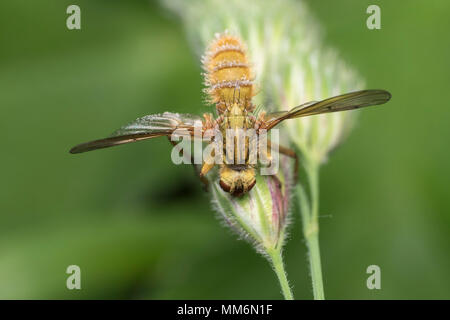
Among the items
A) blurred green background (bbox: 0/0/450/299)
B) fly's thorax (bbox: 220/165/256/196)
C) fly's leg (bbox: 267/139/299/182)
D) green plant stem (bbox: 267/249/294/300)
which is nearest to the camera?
green plant stem (bbox: 267/249/294/300)

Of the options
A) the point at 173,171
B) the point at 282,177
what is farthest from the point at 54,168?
the point at 282,177

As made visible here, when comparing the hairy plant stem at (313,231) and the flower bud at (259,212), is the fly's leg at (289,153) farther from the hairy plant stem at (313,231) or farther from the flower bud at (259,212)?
the flower bud at (259,212)

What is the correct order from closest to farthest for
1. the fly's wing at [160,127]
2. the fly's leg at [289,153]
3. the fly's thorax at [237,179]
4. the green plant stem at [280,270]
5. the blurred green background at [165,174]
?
the green plant stem at [280,270], the fly's thorax at [237,179], the fly's wing at [160,127], the fly's leg at [289,153], the blurred green background at [165,174]

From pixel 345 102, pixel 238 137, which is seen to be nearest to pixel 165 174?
pixel 238 137

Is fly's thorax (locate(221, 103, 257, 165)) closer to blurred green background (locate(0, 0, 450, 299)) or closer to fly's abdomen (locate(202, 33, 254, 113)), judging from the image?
fly's abdomen (locate(202, 33, 254, 113))

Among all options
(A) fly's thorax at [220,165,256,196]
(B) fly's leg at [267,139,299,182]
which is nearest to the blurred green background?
(B) fly's leg at [267,139,299,182]

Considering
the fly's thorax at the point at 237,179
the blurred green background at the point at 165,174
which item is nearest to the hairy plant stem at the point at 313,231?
the fly's thorax at the point at 237,179
